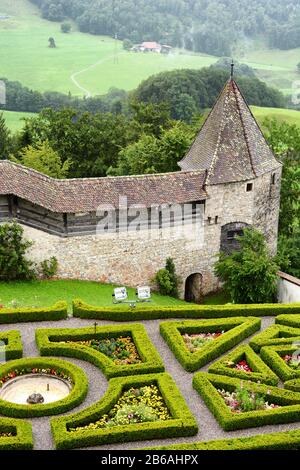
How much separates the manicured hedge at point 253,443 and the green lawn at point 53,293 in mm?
12544

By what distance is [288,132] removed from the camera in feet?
155

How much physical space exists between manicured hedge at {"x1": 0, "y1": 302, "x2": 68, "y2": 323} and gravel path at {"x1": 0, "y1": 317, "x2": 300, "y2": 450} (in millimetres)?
261

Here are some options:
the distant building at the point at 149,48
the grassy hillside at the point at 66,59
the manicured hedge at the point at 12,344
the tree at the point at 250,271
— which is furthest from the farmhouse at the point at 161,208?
the distant building at the point at 149,48

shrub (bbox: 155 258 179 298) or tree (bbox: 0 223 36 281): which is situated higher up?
tree (bbox: 0 223 36 281)

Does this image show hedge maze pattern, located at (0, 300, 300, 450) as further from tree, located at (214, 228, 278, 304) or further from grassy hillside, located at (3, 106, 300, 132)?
grassy hillside, located at (3, 106, 300, 132)

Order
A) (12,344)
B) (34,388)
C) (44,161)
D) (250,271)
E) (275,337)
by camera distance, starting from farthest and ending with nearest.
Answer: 1. (44,161)
2. (250,271)
3. (275,337)
4. (12,344)
5. (34,388)

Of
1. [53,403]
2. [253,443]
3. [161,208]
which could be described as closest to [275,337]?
[253,443]

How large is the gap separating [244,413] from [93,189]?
15472 millimetres

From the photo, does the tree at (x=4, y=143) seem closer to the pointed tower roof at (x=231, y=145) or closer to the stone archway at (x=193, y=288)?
the pointed tower roof at (x=231, y=145)

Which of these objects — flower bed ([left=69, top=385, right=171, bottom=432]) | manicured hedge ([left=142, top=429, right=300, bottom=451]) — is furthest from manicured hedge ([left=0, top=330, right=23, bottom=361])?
manicured hedge ([left=142, top=429, right=300, bottom=451])

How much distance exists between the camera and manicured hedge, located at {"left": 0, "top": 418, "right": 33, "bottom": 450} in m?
21.5

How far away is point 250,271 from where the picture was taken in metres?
35.0

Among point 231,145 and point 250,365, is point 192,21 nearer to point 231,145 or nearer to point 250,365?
point 231,145

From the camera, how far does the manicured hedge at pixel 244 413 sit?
2330 cm
